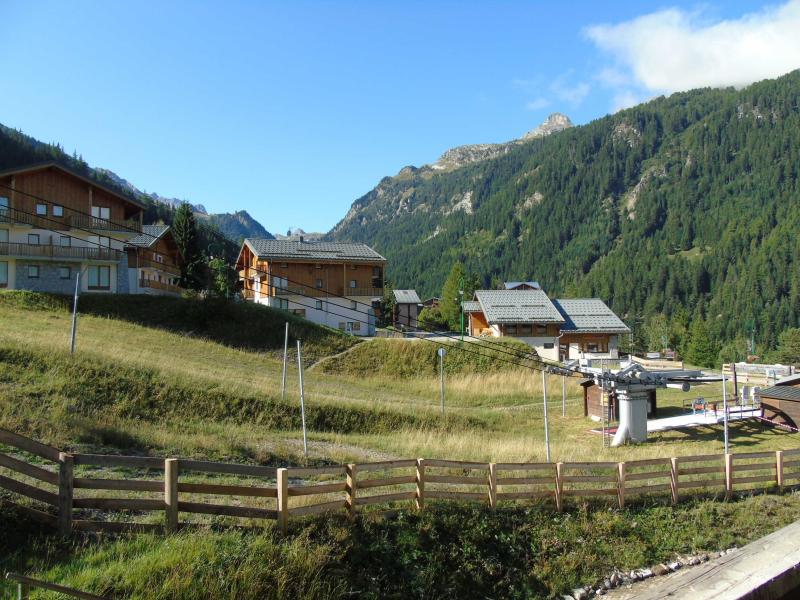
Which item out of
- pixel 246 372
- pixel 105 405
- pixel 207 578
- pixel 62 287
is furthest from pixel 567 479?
pixel 62 287

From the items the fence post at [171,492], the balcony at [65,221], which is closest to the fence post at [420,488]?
the fence post at [171,492]

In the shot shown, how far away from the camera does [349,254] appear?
202 feet

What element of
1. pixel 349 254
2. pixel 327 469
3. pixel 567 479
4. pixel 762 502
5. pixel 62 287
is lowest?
pixel 762 502

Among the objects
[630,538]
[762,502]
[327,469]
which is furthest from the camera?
[762,502]

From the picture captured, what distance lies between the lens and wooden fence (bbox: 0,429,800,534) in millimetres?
8977

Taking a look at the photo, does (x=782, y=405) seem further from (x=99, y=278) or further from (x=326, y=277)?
(x=99, y=278)

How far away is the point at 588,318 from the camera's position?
76625mm

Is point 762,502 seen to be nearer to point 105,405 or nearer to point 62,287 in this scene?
point 105,405

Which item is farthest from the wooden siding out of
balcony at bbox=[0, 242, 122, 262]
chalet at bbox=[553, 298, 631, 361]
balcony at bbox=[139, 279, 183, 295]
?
chalet at bbox=[553, 298, 631, 361]

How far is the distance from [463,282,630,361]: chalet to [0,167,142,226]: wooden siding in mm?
43599

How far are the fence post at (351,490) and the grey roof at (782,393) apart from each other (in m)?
26.5

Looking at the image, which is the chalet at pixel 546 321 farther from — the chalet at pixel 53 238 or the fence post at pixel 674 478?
the fence post at pixel 674 478

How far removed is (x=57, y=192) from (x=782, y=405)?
52365 millimetres

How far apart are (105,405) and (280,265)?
135 ft
